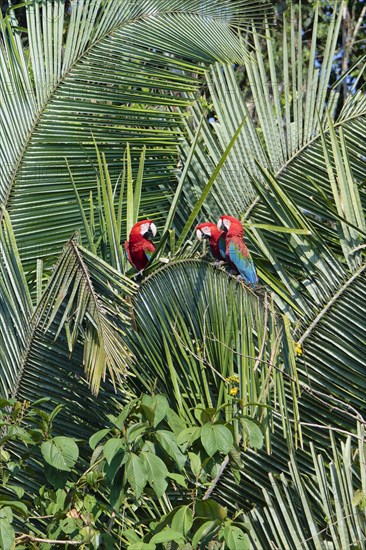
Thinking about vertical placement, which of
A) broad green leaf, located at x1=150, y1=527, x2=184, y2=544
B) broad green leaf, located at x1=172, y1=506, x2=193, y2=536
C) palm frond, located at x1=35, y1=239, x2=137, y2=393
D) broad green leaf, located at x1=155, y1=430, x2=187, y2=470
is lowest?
broad green leaf, located at x1=150, y1=527, x2=184, y2=544

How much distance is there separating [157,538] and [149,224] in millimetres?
1764

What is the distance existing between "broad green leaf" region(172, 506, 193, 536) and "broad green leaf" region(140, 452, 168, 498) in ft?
0.34

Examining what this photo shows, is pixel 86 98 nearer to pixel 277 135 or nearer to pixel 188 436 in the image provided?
pixel 277 135

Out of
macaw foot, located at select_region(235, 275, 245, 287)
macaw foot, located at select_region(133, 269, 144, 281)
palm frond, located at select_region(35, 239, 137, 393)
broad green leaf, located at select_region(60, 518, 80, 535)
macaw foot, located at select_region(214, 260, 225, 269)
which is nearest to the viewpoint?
broad green leaf, located at select_region(60, 518, 80, 535)

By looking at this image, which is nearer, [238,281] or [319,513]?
[319,513]

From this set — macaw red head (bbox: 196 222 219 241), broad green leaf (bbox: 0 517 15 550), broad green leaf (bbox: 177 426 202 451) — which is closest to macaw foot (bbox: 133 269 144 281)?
macaw red head (bbox: 196 222 219 241)

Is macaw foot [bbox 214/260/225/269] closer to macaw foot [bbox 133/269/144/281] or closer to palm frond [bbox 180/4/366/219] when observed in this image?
macaw foot [bbox 133/269/144/281]

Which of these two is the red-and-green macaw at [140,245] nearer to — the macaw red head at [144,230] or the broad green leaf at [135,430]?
the macaw red head at [144,230]

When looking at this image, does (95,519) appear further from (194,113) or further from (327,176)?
(194,113)

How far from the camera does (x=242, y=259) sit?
3.61 m

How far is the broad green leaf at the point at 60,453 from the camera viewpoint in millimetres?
2688

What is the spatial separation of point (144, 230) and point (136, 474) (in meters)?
1.58

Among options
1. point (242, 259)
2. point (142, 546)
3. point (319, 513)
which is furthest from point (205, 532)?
→ point (242, 259)

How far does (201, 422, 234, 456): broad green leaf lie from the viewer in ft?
8.70
